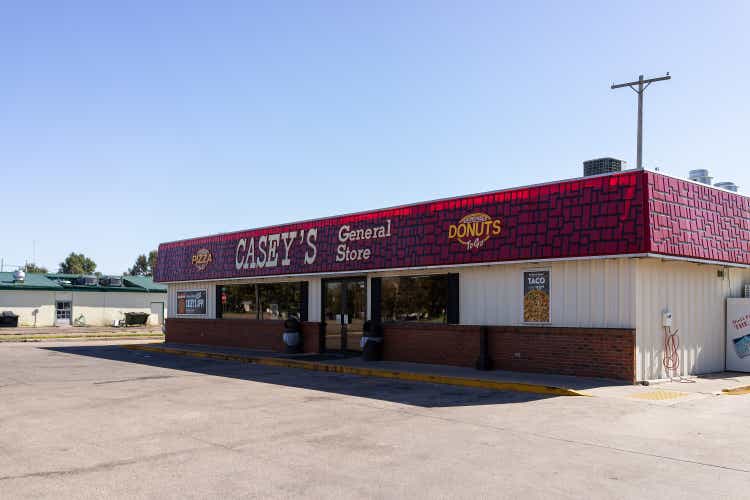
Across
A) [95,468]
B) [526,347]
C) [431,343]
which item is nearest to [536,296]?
[526,347]

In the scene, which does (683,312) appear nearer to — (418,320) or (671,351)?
(671,351)

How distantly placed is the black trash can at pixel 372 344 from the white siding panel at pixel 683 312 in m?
7.82

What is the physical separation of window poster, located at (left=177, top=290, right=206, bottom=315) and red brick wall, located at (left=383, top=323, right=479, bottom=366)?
41.1ft

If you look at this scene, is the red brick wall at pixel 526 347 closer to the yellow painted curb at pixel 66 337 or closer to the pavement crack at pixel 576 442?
the pavement crack at pixel 576 442

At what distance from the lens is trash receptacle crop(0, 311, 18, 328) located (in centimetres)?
4516

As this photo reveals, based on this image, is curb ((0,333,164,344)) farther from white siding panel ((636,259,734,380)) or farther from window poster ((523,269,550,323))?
white siding panel ((636,259,734,380))

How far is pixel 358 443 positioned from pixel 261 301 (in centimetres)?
1825

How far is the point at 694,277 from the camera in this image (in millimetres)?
17000

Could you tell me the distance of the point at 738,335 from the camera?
17.9m

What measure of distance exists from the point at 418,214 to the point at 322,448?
11482 mm

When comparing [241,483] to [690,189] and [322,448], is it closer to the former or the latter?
[322,448]

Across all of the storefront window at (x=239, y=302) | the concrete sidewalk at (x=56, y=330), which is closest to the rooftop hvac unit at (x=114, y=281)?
the concrete sidewalk at (x=56, y=330)

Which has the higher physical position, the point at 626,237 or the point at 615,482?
the point at 626,237

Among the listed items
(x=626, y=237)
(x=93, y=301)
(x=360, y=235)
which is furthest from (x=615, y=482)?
(x=93, y=301)
